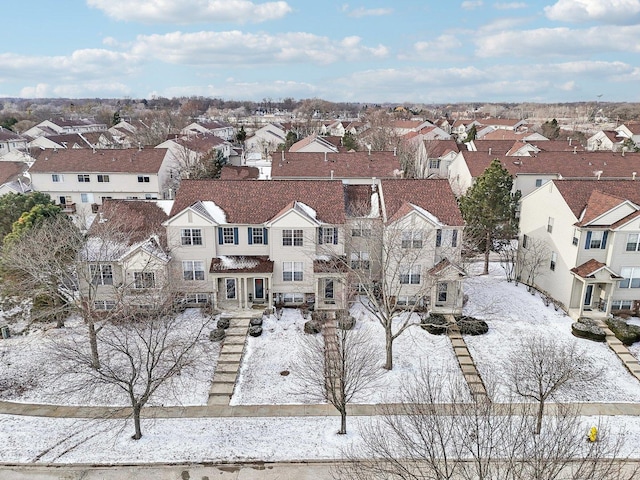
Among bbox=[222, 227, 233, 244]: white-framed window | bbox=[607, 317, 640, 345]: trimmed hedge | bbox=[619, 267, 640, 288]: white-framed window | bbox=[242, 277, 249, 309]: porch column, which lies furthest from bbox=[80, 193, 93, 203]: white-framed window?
bbox=[619, 267, 640, 288]: white-framed window

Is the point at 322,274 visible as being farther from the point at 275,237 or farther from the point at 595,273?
the point at 595,273

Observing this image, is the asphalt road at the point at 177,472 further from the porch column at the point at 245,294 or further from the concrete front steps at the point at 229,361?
the porch column at the point at 245,294

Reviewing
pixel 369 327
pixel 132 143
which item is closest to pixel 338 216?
pixel 369 327

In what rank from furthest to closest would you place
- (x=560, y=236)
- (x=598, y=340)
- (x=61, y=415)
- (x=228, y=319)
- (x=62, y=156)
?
(x=62, y=156) → (x=560, y=236) → (x=228, y=319) → (x=598, y=340) → (x=61, y=415)

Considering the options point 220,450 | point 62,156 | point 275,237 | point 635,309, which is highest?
point 62,156

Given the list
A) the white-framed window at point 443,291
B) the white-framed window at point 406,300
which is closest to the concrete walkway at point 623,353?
the white-framed window at point 443,291

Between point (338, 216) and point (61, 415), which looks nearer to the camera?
point (61, 415)
